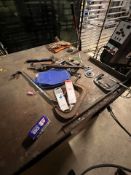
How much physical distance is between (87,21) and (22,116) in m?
2.09

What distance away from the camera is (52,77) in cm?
87

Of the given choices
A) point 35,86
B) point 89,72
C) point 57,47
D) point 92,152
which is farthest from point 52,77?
point 92,152

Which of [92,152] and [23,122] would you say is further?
[92,152]

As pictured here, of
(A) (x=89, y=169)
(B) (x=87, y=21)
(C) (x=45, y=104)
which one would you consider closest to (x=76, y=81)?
(C) (x=45, y=104)

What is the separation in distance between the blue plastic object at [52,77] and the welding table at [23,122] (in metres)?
0.08

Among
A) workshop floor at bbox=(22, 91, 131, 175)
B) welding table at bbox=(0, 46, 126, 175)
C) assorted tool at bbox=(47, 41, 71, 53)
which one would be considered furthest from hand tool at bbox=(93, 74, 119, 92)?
workshop floor at bbox=(22, 91, 131, 175)

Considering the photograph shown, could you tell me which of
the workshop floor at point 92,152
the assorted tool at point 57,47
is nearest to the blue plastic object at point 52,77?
the assorted tool at point 57,47

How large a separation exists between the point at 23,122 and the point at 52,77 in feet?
1.19

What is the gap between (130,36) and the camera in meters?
1.36

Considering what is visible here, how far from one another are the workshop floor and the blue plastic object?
700 millimetres

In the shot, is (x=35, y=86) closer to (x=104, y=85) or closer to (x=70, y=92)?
(x=70, y=92)

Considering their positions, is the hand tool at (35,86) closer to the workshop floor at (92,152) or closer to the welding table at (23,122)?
the welding table at (23,122)

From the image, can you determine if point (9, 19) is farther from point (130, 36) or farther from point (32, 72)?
point (130, 36)

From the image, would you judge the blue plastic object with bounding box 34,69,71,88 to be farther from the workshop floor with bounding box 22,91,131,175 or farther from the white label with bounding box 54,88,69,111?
the workshop floor with bounding box 22,91,131,175
